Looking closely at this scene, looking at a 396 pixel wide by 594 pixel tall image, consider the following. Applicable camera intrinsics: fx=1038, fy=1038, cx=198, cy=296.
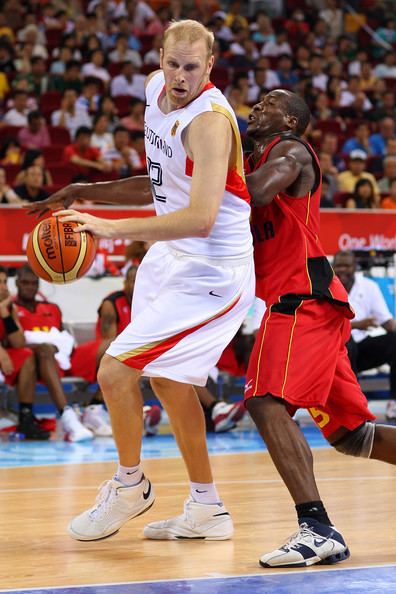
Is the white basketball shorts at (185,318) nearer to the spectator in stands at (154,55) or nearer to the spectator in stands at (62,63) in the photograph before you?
the spectator in stands at (62,63)

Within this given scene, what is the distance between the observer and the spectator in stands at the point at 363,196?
12.7 metres

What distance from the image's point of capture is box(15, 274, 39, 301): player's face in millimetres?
8891

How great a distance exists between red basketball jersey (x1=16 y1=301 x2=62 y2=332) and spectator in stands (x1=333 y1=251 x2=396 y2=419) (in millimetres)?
2484

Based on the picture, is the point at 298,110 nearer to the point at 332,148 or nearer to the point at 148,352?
the point at 148,352

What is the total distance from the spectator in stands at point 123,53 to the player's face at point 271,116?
12104 millimetres

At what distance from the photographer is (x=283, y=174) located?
4152 millimetres

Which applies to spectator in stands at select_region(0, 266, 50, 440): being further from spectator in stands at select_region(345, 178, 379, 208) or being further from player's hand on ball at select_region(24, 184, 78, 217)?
spectator in stands at select_region(345, 178, 379, 208)

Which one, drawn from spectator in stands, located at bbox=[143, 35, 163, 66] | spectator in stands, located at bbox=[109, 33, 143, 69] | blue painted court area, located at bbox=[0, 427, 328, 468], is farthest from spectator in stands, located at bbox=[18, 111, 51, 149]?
blue painted court area, located at bbox=[0, 427, 328, 468]

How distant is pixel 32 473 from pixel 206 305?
9.49 feet

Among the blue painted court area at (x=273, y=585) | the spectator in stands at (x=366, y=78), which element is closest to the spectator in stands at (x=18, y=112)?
the spectator in stands at (x=366, y=78)

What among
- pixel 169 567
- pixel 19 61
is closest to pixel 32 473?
pixel 169 567

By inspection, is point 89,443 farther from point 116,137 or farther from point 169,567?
point 116,137

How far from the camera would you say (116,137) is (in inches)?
535

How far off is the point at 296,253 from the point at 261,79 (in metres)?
13.0
